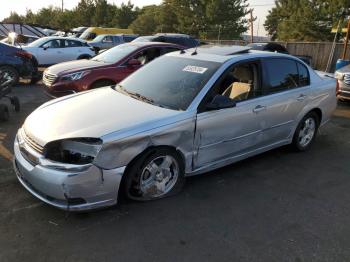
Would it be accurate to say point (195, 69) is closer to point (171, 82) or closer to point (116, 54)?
point (171, 82)

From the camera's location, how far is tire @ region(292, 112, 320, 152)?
236 inches

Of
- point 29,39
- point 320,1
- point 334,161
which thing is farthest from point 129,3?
point 334,161

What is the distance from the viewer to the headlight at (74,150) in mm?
3675

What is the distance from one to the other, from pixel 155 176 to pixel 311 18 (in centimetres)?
4435

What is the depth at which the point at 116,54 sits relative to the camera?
9.16 m

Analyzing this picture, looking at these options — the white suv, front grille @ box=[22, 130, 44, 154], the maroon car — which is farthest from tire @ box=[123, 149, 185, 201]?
the white suv

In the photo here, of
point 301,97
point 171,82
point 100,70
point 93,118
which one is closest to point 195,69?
point 171,82

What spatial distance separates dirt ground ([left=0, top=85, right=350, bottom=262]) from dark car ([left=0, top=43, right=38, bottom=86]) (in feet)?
22.2

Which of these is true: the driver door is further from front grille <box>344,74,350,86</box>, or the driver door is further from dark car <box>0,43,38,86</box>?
dark car <box>0,43,38,86</box>

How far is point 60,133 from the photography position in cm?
383

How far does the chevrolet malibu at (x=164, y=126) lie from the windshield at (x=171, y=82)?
14 mm

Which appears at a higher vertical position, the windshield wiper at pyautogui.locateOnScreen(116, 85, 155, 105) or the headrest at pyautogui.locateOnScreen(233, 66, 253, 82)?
the headrest at pyautogui.locateOnScreen(233, 66, 253, 82)

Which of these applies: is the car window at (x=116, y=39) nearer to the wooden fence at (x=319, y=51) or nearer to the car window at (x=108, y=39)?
the car window at (x=108, y=39)

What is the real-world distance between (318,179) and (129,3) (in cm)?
6415
